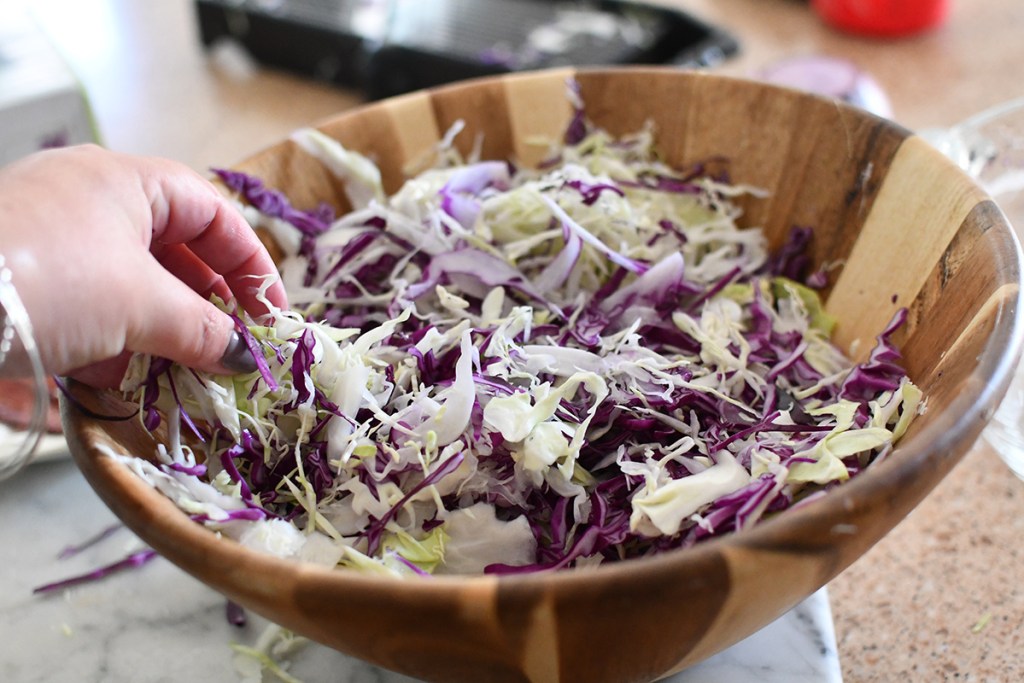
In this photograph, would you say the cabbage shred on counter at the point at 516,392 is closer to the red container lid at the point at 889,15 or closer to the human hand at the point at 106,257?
the human hand at the point at 106,257

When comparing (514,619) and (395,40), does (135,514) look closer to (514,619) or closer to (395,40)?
(514,619)

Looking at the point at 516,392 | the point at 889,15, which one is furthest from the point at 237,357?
the point at 889,15

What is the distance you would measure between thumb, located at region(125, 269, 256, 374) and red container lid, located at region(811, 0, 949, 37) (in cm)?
143

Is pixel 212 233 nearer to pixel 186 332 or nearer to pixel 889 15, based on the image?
pixel 186 332

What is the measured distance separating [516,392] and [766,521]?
228 millimetres

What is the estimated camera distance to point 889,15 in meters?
1.66

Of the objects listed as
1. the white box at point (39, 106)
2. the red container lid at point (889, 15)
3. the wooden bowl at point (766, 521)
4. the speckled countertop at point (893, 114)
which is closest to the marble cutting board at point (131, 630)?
the speckled countertop at point (893, 114)

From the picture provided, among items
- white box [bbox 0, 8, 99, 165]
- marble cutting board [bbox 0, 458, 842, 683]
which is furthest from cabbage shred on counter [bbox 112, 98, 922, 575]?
white box [bbox 0, 8, 99, 165]

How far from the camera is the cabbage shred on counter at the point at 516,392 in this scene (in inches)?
24.3

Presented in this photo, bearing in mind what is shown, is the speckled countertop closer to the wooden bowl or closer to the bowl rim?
the wooden bowl

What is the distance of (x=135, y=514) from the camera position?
0.52 meters

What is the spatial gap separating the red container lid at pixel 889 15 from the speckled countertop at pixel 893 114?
0.02m

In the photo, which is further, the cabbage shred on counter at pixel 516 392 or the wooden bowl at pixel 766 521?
the cabbage shred on counter at pixel 516 392

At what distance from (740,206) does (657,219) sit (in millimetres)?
107
